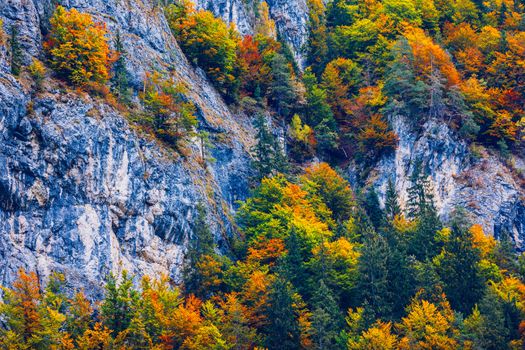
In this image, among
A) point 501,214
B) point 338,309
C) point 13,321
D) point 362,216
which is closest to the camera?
point 13,321

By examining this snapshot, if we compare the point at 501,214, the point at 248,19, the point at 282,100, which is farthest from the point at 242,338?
the point at 248,19

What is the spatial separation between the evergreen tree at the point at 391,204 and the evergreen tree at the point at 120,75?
2327 centimetres

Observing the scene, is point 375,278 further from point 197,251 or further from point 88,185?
point 88,185

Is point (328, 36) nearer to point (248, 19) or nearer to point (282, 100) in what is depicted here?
point (248, 19)

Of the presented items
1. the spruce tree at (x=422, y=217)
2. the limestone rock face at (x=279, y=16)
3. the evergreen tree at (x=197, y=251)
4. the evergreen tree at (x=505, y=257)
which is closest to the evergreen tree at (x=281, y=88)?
the limestone rock face at (x=279, y=16)

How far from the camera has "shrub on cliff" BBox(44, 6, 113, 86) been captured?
146 ft

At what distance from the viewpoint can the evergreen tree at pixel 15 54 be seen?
41.2 m

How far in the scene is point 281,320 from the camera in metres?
39.6

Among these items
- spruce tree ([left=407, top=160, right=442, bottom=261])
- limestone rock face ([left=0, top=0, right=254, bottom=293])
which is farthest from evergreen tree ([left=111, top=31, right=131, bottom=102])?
spruce tree ([left=407, top=160, right=442, bottom=261])

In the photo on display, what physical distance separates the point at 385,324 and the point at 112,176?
64.5 ft

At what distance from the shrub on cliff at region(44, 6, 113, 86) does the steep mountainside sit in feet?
4.03

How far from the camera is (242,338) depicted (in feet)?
125

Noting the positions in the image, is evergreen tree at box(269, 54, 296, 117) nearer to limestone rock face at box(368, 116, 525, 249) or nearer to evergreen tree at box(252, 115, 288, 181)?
evergreen tree at box(252, 115, 288, 181)

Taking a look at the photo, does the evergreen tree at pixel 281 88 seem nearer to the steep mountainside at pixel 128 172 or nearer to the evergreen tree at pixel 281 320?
the steep mountainside at pixel 128 172
